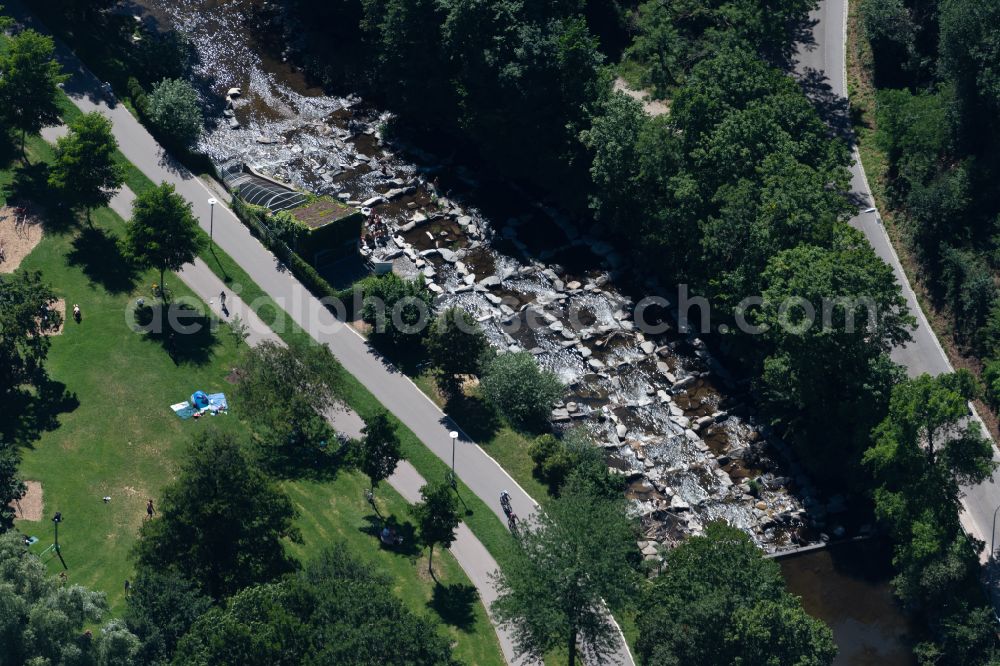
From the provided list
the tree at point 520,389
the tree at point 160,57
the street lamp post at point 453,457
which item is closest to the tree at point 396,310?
the tree at point 520,389

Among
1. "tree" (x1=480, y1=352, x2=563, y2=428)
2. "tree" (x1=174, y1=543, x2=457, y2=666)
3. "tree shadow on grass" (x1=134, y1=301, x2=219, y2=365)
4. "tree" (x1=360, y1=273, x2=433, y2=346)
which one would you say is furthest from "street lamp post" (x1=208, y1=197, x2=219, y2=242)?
"tree" (x1=174, y1=543, x2=457, y2=666)

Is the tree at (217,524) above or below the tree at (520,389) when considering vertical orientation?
below

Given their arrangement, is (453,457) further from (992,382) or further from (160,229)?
(992,382)

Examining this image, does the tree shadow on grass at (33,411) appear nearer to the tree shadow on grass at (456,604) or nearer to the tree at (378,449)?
the tree at (378,449)

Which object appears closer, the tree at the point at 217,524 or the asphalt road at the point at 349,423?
the tree at the point at 217,524

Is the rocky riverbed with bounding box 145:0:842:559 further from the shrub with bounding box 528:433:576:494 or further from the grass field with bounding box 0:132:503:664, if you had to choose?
the grass field with bounding box 0:132:503:664

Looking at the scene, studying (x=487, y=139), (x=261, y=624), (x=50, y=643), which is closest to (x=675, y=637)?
(x=261, y=624)

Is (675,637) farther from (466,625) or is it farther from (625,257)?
(625,257)

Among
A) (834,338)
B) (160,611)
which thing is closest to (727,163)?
(834,338)

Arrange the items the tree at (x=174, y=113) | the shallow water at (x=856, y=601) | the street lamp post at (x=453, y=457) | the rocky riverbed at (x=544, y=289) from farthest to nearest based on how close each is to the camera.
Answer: the tree at (x=174, y=113) → the rocky riverbed at (x=544, y=289) → the street lamp post at (x=453, y=457) → the shallow water at (x=856, y=601)

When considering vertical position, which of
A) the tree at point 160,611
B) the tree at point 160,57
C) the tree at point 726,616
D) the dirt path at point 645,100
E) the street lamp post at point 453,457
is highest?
the tree at point 160,57
